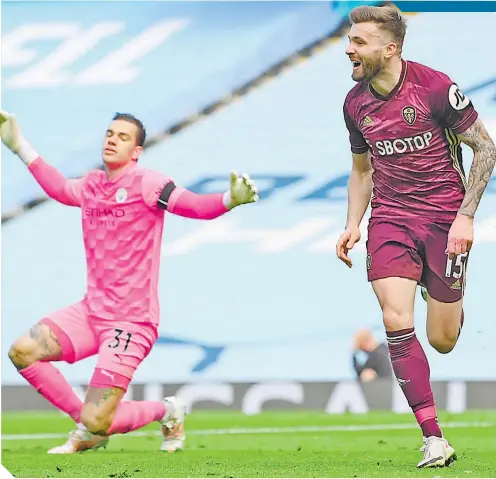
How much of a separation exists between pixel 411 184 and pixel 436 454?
1.57 meters

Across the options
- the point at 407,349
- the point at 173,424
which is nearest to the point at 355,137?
the point at 407,349

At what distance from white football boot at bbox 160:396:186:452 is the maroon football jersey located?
1.96 meters

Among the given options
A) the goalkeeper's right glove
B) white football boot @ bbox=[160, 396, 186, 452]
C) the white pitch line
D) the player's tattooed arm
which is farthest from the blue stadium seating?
the player's tattooed arm

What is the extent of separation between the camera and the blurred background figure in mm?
14539

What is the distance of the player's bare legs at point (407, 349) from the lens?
23.7 ft

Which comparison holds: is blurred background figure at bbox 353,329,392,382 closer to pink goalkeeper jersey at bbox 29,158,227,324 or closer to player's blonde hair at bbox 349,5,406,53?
pink goalkeeper jersey at bbox 29,158,227,324

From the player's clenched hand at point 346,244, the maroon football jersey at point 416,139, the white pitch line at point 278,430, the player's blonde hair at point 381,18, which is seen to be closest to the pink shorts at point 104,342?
the player's clenched hand at point 346,244

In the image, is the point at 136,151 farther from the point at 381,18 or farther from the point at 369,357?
the point at 369,357

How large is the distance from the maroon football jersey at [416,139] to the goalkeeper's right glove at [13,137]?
224 cm

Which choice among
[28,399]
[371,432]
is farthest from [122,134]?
[28,399]

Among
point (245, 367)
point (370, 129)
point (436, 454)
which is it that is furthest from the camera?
point (245, 367)

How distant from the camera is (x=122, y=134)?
828cm

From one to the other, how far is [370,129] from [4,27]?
31.7ft

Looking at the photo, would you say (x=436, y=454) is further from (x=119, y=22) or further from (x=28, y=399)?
(x=119, y=22)
